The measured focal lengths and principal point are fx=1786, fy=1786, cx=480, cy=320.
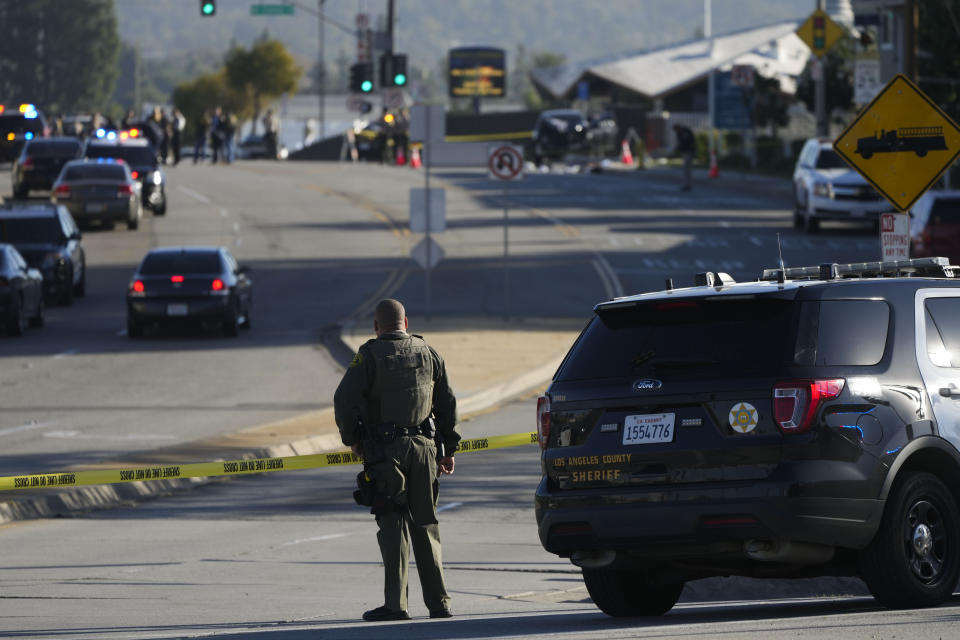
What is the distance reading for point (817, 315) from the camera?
9094mm

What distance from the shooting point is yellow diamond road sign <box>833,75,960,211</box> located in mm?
15539

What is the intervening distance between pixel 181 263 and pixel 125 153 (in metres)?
19.6

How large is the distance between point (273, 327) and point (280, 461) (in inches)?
726

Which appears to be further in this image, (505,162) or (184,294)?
(505,162)

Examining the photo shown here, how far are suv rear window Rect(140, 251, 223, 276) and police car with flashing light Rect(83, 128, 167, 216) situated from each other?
61.1ft

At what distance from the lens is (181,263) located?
29.5m

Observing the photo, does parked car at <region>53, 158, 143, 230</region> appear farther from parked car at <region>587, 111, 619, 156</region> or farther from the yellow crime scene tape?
parked car at <region>587, 111, 619, 156</region>

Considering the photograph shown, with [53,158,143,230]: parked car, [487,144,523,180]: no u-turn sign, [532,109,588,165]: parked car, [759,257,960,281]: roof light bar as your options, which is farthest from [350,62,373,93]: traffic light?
[759,257,960,281]: roof light bar

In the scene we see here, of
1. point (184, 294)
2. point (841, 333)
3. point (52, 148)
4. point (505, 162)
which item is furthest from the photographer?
point (52, 148)

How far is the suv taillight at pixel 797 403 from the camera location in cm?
881

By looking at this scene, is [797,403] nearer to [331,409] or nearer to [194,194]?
[331,409]

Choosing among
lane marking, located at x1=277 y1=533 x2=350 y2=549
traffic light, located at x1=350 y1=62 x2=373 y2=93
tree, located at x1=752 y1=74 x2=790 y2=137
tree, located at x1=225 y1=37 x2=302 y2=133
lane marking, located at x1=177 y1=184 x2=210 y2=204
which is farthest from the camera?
tree, located at x1=225 y1=37 x2=302 y2=133

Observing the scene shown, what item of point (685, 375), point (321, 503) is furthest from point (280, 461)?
point (685, 375)

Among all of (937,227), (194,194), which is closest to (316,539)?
(937,227)
